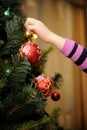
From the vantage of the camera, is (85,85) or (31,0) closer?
(31,0)

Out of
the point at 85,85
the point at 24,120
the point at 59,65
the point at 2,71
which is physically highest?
the point at 59,65

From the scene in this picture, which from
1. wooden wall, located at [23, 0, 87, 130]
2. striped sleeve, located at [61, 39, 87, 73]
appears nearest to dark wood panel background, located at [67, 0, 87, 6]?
wooden wall, located at [23, 0, 87, 130]

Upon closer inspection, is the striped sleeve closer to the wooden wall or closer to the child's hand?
the child's hand

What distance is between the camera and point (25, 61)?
0.55 metres

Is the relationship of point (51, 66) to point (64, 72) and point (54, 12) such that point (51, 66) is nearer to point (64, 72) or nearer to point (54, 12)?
point (64, 72)

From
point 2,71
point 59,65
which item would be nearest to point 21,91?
point 2,71

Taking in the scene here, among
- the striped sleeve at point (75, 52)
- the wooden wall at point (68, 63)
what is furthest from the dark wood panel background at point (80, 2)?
the striped sleeve at point (75, 52)

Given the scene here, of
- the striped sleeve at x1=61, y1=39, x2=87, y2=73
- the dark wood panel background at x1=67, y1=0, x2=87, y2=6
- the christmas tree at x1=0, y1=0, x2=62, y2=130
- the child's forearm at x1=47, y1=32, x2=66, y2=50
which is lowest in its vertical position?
the christmas tree at x1=0, y1=0, x2=62, y2=130

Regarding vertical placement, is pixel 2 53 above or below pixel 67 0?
below

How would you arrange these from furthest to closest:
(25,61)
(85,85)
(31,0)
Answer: (85,85) → (31,0) → (25,61)

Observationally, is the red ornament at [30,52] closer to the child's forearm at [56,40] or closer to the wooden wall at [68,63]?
the child's forearm at [56,40]

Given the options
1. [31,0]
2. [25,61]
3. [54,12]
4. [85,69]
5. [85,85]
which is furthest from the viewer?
[85,85]

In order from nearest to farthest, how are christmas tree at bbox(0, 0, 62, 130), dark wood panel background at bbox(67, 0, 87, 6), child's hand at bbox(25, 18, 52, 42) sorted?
christmas tree at bbox(0, 0, 62, 130)
child's hand at bbox(25, 18, 52, 42)
dark wood panel background at bbox(67, 0, 87, 6)

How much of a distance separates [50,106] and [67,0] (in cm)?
82
